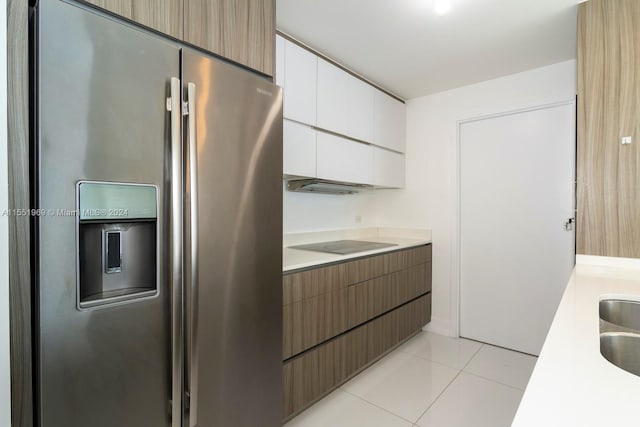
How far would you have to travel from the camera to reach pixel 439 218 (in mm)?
2961

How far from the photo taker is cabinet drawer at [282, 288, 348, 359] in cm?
162

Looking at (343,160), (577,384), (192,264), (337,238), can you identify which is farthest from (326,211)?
(577,384)

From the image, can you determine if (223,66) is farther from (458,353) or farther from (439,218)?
(458,353)

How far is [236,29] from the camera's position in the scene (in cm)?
130

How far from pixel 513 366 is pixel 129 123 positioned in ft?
9.54

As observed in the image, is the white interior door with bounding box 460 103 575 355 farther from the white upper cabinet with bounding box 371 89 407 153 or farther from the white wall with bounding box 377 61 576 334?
the white upper cabinet with bounding box 371 89 407 153

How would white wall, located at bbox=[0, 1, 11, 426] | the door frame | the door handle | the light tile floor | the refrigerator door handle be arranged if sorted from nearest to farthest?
white wall, located at bbox=[0, 1, 11, 426] < the refrigerator door handle < the light tile floor < the door handle < the door frame

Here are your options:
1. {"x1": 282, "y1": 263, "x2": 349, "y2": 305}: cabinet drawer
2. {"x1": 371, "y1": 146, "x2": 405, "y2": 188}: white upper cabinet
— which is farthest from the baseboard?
{"x1": 282, "y1": 263, "x2": 349, "y2": 305}: cabinet drawer

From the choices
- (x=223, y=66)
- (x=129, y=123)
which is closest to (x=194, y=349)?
(x=129, y=123)

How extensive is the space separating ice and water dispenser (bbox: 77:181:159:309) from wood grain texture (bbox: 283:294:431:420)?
95 cm

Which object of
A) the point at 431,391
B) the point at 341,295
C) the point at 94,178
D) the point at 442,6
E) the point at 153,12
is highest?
the point at 442,6

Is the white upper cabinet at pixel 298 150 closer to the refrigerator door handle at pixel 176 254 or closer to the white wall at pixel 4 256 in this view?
the refrigerator door handle at pixel 176 254

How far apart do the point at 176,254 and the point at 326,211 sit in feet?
6.09

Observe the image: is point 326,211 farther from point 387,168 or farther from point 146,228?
point 146,228
